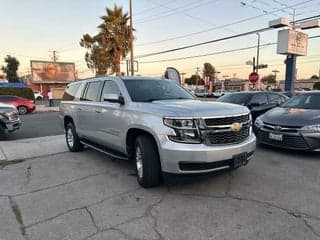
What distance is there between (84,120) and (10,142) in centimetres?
399

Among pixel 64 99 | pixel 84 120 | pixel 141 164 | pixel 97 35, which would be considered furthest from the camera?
pixel 97 35

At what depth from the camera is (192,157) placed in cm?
355

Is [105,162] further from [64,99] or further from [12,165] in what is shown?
[64,99]

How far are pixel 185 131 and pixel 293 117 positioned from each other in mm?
3793

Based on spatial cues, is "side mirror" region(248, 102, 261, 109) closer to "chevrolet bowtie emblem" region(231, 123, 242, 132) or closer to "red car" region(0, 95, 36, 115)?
"chevrolet bowtie emblem" region(231, 123, 242, 132)

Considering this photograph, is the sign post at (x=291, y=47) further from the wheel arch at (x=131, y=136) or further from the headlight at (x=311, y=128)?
the wheel arch at (x=131, y=136)

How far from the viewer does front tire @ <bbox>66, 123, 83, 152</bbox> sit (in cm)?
670

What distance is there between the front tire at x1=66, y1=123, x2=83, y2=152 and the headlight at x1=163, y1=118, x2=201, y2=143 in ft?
12.3

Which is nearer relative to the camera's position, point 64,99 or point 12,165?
point 12,165

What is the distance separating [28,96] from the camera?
98.8 ft

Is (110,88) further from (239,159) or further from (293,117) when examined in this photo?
(293,117)

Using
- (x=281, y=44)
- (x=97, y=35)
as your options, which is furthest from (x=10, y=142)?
(x=97, y=35)

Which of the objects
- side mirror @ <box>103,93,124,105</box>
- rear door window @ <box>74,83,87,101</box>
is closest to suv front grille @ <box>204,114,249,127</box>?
side mirror @ <box>103,93,124,105</box>

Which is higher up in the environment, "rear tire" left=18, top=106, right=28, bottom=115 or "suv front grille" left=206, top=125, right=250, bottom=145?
"suv front grille" left=206, top=125, right=250, bottom=145
